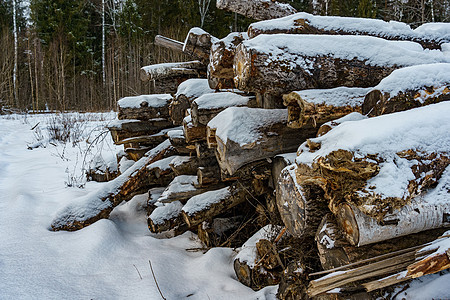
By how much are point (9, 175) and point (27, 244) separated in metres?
2.95

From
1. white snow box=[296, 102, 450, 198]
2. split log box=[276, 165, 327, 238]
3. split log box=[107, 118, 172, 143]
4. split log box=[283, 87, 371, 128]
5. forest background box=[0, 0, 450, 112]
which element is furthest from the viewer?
forest background box=[0, 0, 450, 112]

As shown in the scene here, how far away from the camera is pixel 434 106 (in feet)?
5.55

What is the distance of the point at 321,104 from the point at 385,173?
804 mm

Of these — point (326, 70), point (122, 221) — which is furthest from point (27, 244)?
point (326, 70)

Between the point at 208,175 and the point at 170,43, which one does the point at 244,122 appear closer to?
the point at 208,175

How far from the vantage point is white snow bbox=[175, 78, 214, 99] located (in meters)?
3.67

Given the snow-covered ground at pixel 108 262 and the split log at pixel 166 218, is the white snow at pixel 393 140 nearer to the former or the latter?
the snow-covered ground at pixel 108 262

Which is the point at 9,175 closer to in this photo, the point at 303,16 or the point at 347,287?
the point at 303,16

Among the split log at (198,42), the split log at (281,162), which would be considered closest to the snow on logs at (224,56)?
the split log at (281,162)

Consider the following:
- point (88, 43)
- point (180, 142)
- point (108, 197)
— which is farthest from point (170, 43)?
point (88, 43)

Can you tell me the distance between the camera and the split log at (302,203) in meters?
1.73

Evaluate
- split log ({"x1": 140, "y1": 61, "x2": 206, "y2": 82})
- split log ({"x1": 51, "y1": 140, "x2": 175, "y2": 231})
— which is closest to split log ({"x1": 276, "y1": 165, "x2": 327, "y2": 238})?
split log ({"x1": 51, "y1": 140, "x2": 175, "y2": 231})

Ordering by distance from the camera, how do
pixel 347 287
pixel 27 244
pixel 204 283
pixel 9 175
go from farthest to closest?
pixel 9 175
pixel 27 244
pixel 204 283
pixel 347 287

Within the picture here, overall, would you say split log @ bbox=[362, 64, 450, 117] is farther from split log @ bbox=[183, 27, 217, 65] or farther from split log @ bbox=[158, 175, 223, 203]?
split log @ bbox=[183, 27, 217, 65]
